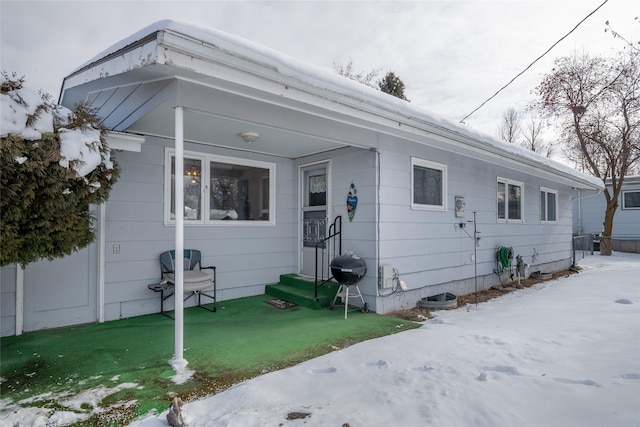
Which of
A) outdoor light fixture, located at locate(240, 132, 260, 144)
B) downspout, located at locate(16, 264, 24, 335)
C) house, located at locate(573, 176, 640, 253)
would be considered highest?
outdoor light fixture, located at locate(240, 132, 260, 144)

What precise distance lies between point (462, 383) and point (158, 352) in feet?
8.99

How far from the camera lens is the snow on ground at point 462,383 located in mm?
2178

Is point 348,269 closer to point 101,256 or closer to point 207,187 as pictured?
point 207,187

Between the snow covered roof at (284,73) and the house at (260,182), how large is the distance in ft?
0.05

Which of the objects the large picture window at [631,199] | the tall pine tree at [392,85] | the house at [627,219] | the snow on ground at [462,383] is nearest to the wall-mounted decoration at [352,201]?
the snow on ground at [462,383]

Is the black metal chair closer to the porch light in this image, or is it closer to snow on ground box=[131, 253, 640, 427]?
the porch light

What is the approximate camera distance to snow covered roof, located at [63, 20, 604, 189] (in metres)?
2.68

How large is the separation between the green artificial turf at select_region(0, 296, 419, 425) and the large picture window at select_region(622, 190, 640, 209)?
15286 mm

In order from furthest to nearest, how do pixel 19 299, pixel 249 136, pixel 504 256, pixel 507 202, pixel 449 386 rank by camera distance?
pixel 507 202 → pixel 504 256 → pixel 249 136 → pixel 19 299 → pixel 449 386

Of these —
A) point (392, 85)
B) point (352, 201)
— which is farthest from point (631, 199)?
point (352, 201)

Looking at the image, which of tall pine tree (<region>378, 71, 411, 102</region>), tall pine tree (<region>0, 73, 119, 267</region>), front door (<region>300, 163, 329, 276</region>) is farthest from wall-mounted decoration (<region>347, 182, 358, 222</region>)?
tall pine tree (<region>378, 71, 411, 102</region>)

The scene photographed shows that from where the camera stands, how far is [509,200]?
8078 mm

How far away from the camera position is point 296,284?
19.5ft

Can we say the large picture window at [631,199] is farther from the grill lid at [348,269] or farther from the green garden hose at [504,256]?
the grill lid at [348,269]
